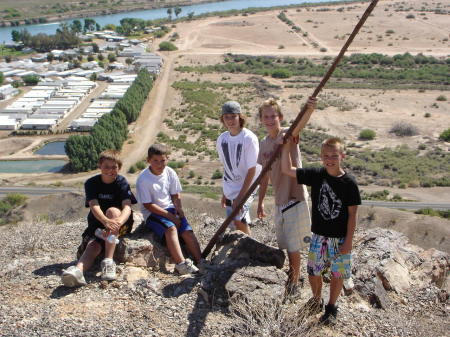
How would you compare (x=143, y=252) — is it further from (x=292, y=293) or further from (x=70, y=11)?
(x=70, y=11)

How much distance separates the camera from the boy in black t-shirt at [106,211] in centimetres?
672

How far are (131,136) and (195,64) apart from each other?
33908 millimetres

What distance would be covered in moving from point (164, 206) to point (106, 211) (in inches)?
30.8

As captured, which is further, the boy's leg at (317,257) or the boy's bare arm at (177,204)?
the boy's bare arm at (177,204)

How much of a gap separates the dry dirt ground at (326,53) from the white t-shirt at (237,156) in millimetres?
26388

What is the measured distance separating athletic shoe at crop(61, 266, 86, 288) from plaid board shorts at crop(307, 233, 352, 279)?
2752 millimetres

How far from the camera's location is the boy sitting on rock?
693cm

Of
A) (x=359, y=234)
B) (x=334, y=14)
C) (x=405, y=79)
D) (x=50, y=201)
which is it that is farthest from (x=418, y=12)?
(x=359, y=234)

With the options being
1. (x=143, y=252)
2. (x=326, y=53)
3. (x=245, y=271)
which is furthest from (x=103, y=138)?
(x=326, y=53)

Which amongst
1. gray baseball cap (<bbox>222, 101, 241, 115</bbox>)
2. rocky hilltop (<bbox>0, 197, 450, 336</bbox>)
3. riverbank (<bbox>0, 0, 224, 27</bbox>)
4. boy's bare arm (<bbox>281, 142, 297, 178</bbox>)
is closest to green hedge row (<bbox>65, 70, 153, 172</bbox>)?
rocky hilltop (<bbox>0, 197, 450, 336</bbox>)

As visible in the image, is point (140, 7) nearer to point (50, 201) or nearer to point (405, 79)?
point (405, 79)

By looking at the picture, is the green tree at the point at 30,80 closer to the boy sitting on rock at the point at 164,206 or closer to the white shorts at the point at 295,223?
the boy sitting on rock at the point at 164,206

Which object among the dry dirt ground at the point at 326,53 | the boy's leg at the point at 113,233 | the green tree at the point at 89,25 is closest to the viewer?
the boy's leg at the point at 113,233

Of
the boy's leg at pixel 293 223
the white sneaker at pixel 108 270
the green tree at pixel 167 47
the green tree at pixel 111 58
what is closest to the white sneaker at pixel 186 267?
the white sneaker at pixel 108 270
